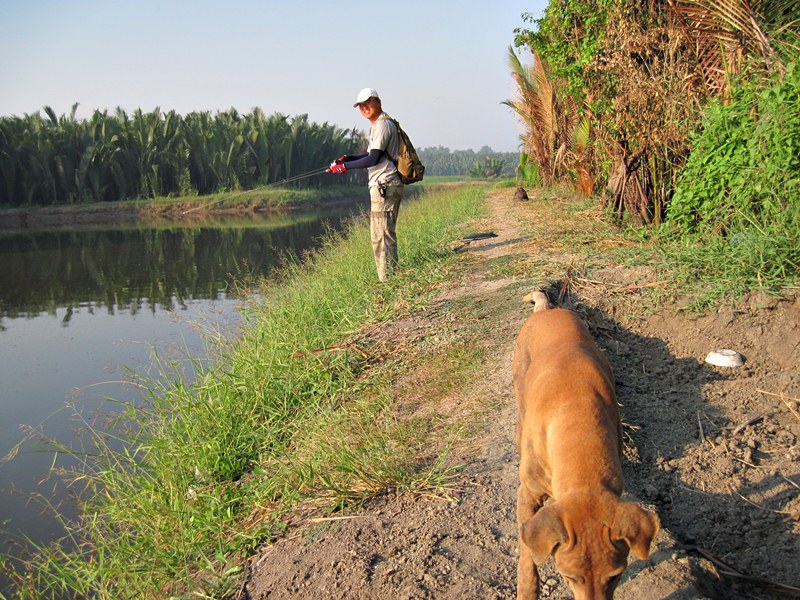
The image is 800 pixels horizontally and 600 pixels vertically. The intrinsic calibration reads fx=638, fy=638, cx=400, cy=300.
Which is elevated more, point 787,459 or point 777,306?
point 777,306

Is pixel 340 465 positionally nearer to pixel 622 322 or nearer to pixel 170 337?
pixel 622 322

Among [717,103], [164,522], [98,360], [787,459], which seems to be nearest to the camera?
[787,459]

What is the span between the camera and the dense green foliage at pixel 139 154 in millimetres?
31969

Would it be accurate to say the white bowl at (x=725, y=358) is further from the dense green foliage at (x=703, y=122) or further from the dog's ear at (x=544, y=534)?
the dog's ear at (x=544, y=534)

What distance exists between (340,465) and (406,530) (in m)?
0.63

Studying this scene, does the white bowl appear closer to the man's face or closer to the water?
the water

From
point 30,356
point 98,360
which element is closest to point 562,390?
point 98,360

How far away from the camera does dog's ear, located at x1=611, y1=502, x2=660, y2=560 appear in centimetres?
195

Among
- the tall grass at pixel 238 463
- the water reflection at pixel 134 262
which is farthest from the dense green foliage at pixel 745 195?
the water reflection at pixel 134 262

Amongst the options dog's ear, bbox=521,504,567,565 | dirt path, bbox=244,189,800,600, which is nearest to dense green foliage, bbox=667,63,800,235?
dirt path, bbox=244,189,800,600

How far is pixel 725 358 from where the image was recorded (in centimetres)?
429

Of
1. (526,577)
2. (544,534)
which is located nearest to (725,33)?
(526,577)

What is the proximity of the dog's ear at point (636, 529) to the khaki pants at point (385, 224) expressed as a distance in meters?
5.58

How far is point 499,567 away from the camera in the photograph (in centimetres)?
269
